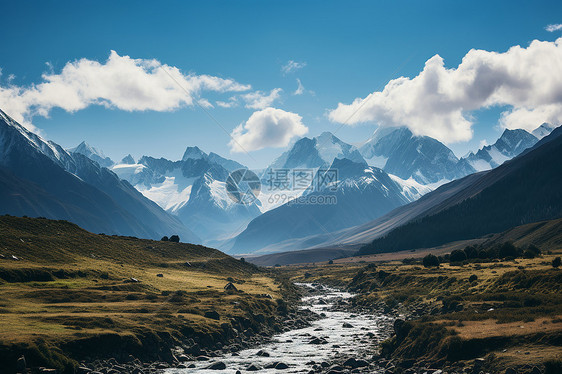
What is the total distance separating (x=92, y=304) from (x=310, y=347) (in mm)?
34008

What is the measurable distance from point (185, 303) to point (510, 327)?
53.3 metres

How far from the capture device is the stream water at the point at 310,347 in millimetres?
53125

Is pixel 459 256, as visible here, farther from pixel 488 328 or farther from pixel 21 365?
pixel 21 365

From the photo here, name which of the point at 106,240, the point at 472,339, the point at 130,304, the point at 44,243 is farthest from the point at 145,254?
the point at 472,339

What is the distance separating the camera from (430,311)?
247ft

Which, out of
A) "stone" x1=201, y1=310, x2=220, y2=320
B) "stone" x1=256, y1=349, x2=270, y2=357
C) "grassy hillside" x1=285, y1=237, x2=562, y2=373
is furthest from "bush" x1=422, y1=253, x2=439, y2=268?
"stone" x1=256, y1=349, x2=270, y2=357

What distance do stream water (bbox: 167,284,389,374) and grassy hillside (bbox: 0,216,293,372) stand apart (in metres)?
6.02

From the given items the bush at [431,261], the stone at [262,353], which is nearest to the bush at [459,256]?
the bush at [431,261]

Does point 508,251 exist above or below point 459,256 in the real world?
below

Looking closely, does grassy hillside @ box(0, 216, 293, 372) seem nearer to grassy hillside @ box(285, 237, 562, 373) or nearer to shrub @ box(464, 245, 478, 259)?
grassy hillside @ box(285, 237, 562, 373)

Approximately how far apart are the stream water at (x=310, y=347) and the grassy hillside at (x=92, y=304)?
19.8 ft

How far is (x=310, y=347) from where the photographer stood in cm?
6347

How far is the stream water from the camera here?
174 feet

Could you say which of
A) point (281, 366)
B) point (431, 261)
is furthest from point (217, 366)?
point (431, 261)
